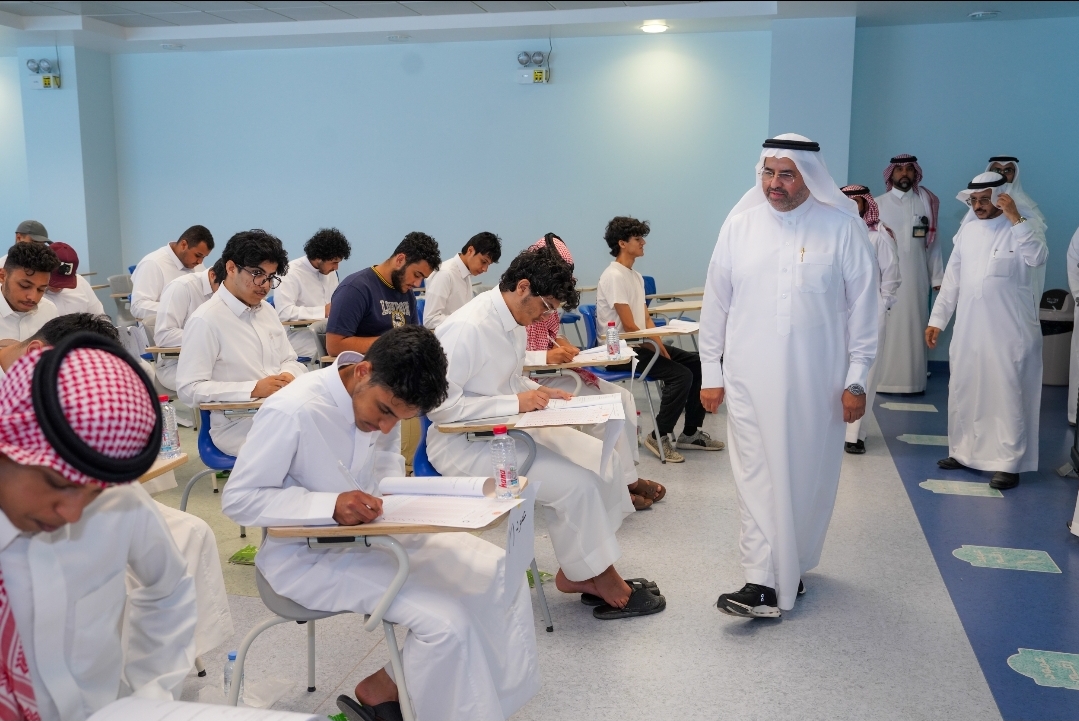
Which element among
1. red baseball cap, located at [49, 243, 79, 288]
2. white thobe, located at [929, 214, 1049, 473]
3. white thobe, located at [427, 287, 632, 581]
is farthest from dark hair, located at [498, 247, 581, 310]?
red baseball cap, located at [49, 243, 79, 288]

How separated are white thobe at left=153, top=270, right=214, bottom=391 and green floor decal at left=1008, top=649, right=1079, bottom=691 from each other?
186 inches

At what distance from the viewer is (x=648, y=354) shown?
6.20 m

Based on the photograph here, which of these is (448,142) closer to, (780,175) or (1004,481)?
(1004,481)

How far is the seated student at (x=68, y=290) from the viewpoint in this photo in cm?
568

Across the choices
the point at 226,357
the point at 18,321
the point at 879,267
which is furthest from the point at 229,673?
the point at 879,267

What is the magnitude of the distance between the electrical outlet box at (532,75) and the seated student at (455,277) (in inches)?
151

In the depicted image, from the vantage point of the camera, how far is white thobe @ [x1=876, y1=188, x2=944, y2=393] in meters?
8.26

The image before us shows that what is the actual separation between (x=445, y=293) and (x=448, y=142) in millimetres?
4110

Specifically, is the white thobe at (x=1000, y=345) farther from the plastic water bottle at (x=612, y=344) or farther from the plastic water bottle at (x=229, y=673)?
the plastic water bottle at (x=229, y=673)

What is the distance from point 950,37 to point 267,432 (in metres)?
8.84

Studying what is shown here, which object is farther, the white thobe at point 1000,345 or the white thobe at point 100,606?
the white thobe at point 1000,345

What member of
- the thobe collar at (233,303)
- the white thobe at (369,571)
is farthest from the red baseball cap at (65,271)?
the white thobe at (369,571)

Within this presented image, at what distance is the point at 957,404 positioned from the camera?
5777 mm

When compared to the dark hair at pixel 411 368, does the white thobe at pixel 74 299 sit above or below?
below
